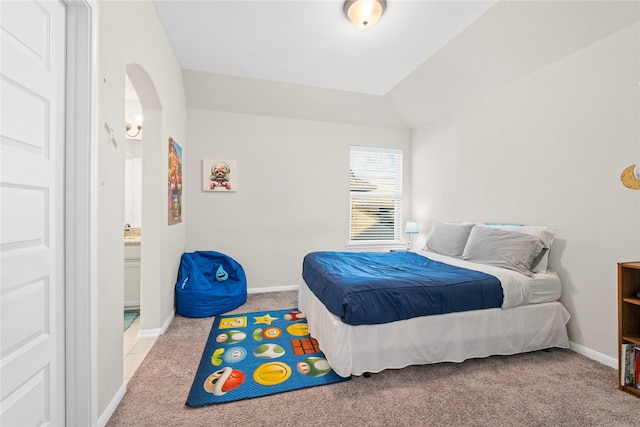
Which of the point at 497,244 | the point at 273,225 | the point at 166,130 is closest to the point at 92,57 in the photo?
the point at 166,130

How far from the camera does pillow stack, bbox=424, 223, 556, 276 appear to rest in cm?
240

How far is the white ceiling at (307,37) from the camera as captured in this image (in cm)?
232

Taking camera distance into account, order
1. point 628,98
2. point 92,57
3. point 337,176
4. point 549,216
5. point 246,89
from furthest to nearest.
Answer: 1. point 337,176
2. point 246,89
3. point 549,216
4. point 628,98
5. point 92,57

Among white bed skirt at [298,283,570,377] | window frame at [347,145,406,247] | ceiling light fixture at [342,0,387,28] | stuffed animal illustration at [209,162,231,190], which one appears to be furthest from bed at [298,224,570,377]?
ceiling light fixture at [342,0,387,28]

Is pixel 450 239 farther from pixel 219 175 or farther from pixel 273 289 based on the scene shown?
pixel 219 175

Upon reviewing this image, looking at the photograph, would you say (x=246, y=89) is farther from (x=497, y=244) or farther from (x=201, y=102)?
(x=497, y=244)

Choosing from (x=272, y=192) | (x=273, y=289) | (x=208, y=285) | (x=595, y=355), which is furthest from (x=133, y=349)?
(x=595, y=355)

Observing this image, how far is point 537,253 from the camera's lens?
7.85ft

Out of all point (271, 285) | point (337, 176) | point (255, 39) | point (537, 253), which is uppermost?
point (255, 39)

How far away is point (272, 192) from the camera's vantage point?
406 centimetres

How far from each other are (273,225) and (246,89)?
1878 millimetres

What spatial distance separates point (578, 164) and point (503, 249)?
0.93 meters

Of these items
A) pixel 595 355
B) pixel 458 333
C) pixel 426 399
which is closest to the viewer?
pixel 426 399

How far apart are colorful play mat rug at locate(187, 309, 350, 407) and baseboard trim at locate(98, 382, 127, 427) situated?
0.40m
